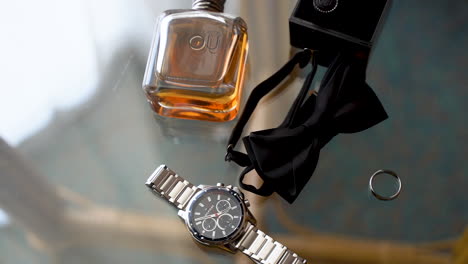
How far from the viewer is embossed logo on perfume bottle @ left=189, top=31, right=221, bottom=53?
2.74 ft

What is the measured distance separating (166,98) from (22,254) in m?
0.30

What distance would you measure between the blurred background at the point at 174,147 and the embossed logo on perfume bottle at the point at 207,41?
98mm

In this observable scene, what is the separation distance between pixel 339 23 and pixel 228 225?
0.32 metres

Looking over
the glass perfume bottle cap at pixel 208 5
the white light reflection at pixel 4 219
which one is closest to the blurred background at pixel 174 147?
the white light reflection at pixel 4 219

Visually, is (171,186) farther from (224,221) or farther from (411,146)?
(411,146)

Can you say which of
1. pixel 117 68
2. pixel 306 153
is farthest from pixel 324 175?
pixel 117 68

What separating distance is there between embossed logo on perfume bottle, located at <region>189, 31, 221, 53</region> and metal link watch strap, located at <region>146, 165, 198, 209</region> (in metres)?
0.17

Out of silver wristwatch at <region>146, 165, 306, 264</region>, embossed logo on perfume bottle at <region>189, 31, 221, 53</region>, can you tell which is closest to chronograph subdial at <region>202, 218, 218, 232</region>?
silver wristwatch at <region>146, 165, 306, 264</region>

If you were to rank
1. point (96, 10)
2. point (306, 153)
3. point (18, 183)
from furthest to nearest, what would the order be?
point (96, 10), point (18, 183), point (306, 153)

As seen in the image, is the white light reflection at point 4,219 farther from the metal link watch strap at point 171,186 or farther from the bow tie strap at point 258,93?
the bow tie strap at point 258,93

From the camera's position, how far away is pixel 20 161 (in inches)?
36.0

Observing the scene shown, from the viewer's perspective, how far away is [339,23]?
0.83 metres

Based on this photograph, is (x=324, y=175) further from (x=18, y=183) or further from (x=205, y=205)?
(x=18, y=183)

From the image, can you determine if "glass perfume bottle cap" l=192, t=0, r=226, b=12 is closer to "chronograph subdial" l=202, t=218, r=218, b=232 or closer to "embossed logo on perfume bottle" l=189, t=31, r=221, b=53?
"embossed logo on perfume bottle" l=189, t=31, r=221, b=53
